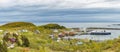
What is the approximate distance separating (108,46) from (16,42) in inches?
330

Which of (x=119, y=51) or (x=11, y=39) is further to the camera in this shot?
(x=11, y=39)

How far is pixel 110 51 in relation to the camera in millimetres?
24531

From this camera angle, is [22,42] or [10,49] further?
[22,42]

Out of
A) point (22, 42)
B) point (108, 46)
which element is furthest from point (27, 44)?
point (108, 46)

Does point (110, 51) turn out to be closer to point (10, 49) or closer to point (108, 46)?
point (108, 46)

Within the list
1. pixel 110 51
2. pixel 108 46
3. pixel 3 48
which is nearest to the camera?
pixel 3 48

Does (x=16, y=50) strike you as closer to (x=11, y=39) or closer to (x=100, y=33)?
(x=11, y=39)

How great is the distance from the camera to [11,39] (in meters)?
27.5

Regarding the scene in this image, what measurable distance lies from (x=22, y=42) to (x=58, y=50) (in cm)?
363

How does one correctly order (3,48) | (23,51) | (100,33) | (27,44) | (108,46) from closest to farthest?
(3,48)
(23,51)
(108,46)
(27,44)
(100,33)

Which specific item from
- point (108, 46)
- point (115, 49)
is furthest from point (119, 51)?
point (108, 46)

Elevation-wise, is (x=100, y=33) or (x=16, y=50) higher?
(x=16, y=50)

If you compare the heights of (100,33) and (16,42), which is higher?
(16,42)

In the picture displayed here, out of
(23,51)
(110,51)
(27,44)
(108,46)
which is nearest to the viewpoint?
(23,51)
